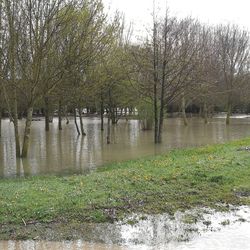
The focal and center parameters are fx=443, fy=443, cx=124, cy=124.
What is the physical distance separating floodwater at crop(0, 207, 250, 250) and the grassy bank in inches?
21.7

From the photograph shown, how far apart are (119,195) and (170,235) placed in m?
2.47

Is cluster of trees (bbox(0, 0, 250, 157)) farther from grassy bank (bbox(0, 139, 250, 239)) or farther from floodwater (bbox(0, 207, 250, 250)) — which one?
floodwater (bbox(0, 207, 250, 250))

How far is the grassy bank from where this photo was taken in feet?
26.6

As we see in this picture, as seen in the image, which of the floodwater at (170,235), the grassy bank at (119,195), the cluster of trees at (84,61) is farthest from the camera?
the cluster of trees at (84,61)

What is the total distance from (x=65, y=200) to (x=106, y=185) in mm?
1672

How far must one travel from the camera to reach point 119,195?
372 inches

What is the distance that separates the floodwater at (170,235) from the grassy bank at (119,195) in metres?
0.55

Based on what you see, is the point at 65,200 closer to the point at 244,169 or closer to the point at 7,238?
the point at 7,238

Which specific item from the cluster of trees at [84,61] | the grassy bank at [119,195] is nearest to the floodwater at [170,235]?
the grassy bank at [119,195]

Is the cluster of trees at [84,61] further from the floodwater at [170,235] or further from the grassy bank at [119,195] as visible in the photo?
the floodwater at [170,235]

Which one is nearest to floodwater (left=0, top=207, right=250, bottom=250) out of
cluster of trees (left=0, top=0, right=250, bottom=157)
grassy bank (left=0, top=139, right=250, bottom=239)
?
grassy bank (left=0, top=139, right=250, bottom=239)

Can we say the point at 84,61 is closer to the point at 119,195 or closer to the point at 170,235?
the point at 119,195

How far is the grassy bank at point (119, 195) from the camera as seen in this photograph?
26.6 ft

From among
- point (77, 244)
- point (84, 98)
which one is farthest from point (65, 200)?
point (84, 98)
